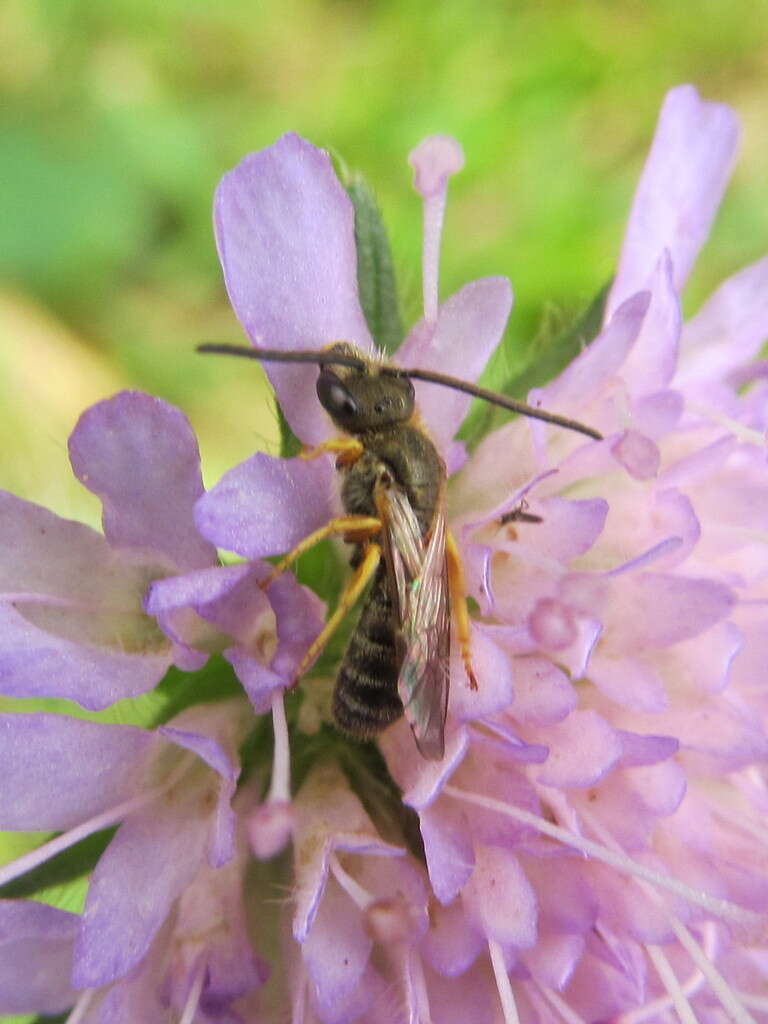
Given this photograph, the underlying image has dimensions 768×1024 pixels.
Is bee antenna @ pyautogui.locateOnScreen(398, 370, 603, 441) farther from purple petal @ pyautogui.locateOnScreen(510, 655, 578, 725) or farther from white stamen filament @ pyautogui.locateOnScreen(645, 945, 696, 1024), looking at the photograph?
white stamen filament @ pyautogui.locateOnScreen(645, 945, 696, 1024)

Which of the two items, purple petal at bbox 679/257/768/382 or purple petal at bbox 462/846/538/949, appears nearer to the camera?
purple petal at bbox 462/846/538/949

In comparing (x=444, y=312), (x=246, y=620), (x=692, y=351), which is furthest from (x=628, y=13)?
(x=246, y=620)

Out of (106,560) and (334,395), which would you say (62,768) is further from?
(334,395)

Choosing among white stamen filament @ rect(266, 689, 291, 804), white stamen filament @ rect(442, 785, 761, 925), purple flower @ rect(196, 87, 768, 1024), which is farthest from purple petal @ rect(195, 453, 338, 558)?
white stamen filament @ rect(442, 785, 761, 925)

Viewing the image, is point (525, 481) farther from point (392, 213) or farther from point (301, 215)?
point (392, 213)

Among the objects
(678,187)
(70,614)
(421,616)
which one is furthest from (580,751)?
(678,187)

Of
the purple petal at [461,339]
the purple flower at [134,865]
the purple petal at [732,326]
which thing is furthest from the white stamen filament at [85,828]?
the purple petal at [732,326]

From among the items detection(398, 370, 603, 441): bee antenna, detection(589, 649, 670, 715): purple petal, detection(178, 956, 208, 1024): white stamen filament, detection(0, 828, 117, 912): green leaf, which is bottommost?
detection(178, 956, 208, 1024): white stamen filament
